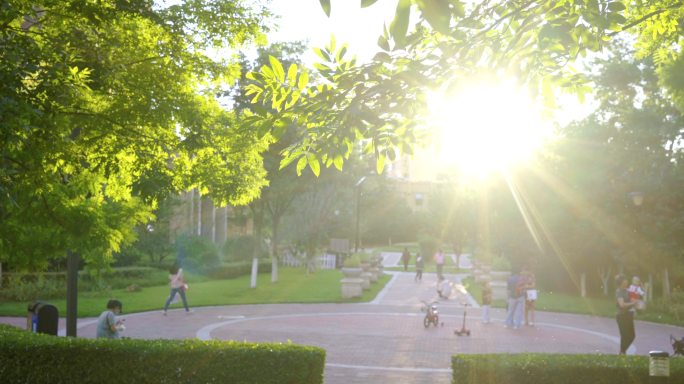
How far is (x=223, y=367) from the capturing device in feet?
21.6

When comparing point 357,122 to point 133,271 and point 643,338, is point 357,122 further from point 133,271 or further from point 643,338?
point 133,271

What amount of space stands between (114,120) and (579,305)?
18076 mm

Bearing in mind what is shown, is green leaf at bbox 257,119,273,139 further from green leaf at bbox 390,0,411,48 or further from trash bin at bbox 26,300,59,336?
trash bin at bbox 26,300,59,336

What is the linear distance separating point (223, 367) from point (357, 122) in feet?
12.2

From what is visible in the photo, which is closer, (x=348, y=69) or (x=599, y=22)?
(x=599, y=22)

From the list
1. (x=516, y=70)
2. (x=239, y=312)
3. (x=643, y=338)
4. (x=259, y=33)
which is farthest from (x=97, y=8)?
(x=643, y=338)

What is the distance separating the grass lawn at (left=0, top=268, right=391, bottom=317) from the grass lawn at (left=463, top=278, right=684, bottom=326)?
6.30 m

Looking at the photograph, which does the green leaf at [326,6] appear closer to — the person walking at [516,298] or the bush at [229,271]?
the person walking at [516,298]

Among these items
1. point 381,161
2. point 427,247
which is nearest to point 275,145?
point 381,161

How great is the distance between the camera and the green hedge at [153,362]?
6609 millimetres

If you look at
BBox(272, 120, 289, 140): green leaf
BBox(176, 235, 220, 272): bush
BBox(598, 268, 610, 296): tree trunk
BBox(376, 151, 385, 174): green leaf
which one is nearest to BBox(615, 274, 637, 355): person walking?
BBox(376, 151, 385, 174): green leaf

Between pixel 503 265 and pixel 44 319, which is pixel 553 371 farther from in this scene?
pixel 503 265

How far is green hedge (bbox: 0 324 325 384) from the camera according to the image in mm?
6609

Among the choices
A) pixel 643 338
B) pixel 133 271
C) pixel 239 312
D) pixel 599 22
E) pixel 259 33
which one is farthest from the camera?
pixel 133 271
